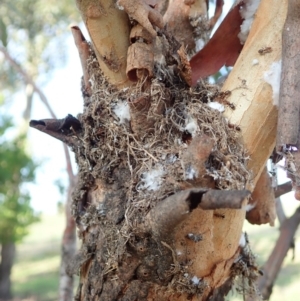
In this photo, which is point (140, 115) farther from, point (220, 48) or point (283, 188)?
point (283, 188)

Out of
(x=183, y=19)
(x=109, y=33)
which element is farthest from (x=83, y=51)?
(x=183, y=19)

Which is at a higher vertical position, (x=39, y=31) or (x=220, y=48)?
(x=39, y=31)

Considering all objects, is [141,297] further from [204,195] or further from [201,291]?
[204,195]

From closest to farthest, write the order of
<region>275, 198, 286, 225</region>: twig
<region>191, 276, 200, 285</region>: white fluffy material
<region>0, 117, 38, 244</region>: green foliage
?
<region>191, 276, 200, 285</region>: white fluffy material
<region>275, 198, 286, 225</region>: twig
<region>0, 117, 38, 244</region>: green foliage

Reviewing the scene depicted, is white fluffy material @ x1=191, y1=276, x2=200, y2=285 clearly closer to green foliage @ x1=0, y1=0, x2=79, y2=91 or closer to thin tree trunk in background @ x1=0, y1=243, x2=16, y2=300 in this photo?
green foliage @ x1=0, y1=0, x2=79, y2=91

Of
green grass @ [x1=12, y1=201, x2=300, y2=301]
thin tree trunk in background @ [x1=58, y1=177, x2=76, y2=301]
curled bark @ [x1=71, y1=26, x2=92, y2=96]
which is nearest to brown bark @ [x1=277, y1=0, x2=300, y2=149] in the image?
curled bark @ [x1=71, y1=26, x2=92, y2=96]
